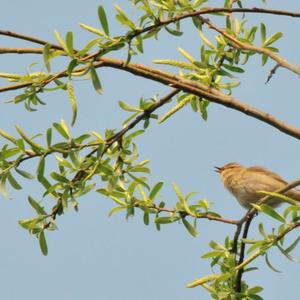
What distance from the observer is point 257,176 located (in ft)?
27.1

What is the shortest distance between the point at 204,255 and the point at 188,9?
1.42 meters

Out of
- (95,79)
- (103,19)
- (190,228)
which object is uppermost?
(103,19)

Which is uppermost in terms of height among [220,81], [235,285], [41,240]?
[220,81]

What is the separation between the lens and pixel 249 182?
322 inches

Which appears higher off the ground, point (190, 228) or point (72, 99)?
point (72, 99)

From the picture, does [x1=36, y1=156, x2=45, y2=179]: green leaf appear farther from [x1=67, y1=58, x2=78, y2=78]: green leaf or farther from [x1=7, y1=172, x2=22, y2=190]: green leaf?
[x1=67, y1=58, x2=78, y2=78]: green leaf

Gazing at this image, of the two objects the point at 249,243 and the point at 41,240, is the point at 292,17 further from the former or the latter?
the point at 41,240

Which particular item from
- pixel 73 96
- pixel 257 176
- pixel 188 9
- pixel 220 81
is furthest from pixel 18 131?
pixel 257 176

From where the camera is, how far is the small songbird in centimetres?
795

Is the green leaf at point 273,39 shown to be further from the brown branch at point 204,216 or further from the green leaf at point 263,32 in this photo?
the brown branch at point 204,216

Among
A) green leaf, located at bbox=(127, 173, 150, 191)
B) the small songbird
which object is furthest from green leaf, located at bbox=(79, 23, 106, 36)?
the small songbird

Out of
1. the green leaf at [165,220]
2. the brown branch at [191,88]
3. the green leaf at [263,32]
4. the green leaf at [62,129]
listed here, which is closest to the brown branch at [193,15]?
the brown branch at [191,88]

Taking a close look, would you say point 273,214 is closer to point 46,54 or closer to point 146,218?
point 146,218

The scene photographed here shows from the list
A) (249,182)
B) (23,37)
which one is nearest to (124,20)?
(23,37)
